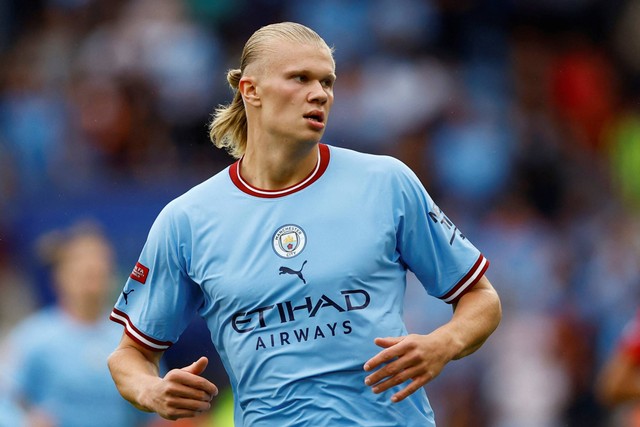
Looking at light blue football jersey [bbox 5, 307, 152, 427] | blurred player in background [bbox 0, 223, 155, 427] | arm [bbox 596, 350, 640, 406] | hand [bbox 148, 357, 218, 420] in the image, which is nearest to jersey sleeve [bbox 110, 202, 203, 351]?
hand [bbox 148, 357, 218, 420]

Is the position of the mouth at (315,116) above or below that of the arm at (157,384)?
above

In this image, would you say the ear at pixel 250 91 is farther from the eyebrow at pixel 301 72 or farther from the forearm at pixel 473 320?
the forearm at pixel 473 320

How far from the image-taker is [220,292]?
5.45 meters

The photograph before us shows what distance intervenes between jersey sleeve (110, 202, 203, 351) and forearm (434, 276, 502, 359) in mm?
1113

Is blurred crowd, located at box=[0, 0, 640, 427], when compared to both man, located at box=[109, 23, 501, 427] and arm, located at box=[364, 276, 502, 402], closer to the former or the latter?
man, located at box=[109, 23, 501, 427]

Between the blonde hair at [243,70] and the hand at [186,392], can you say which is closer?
the hand at [186,392]

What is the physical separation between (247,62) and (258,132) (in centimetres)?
30

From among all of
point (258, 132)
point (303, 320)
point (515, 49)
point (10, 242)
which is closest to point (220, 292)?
point (303, 320)

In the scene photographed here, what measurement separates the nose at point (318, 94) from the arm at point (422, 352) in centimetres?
101

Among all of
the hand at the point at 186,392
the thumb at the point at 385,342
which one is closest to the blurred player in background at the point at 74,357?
the hand at the point at 186,392

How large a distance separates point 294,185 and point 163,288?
0.70 meters

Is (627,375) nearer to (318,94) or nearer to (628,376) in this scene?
(628,376)

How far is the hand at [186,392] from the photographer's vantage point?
201 inches

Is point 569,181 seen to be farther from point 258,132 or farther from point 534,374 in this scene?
point 258,132
